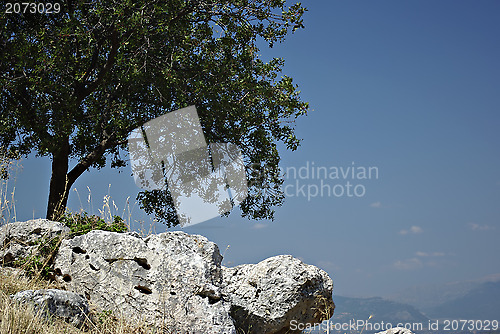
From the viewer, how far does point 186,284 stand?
287 inches

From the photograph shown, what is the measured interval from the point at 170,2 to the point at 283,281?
977cm

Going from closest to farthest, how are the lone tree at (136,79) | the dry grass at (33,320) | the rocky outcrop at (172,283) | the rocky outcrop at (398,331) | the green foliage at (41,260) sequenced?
the dry grass at (33,320) < the rocky outcrop at (172,283) < the green foliage at (41,260) < the rocky outcrop at (398,331) < the lone tree at (136,79)

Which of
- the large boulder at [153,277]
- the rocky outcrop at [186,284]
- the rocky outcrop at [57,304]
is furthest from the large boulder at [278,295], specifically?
the rocky outcrop at [57,304]

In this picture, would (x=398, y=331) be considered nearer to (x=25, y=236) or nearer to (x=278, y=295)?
(x=278, y=295)

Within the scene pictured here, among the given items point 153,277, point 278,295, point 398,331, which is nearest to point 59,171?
point 153,277

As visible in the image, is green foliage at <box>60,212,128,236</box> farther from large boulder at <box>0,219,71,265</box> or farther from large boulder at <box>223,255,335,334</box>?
large boulder at <box>223,255,335,334</box>

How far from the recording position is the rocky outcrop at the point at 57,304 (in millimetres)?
6297

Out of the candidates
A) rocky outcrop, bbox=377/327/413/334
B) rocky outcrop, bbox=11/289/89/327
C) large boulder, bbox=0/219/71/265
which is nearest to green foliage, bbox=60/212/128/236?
large boulder, bbox=0/219/71/265

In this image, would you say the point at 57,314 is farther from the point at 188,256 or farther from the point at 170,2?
the point at 170,2

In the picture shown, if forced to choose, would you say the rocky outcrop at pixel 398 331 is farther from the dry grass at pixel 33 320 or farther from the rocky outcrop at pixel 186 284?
the dry grass at pixel 33 320

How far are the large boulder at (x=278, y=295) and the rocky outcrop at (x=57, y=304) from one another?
2.57 metres

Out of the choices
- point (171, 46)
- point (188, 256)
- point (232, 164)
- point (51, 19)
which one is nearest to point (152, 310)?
point (188, 256)

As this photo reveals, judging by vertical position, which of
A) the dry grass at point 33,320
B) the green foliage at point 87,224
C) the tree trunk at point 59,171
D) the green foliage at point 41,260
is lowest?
the dry grass at point 33,320

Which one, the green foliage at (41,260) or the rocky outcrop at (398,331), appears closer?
the green foliage at (41,260)
